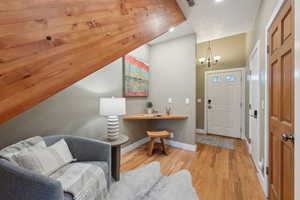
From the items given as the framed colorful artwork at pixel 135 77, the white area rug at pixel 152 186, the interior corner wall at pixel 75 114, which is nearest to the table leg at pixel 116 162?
the white area rug at pixel 152 186

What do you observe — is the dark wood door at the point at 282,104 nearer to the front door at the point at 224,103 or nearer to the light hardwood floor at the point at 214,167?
the light hardwood floor at the point at 214,167

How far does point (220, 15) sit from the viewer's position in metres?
2.12

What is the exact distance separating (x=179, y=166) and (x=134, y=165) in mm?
753

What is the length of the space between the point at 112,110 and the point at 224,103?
3332 mm

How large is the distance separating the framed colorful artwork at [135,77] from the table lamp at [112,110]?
2.68 ft

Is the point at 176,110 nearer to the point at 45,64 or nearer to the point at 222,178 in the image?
the point at 222,178

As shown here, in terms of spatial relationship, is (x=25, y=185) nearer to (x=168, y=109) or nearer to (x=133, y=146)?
(x=133, y=146)

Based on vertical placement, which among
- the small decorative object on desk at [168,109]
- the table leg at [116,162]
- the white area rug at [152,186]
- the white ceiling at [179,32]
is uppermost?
the white ceiling at [179,32]

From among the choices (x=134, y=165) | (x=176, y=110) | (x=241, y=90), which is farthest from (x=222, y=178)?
(x=241, y=90)

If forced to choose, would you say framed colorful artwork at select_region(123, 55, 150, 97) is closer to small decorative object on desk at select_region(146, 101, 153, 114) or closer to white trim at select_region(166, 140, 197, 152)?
small decorative object on desk at select_region(146, 101, 153, 114)

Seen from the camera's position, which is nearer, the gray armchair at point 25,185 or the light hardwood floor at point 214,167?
the gray armchair at point 25,185

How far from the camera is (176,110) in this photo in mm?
2904

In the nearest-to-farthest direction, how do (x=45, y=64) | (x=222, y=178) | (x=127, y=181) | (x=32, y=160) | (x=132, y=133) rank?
(x=45, y=64) < (x=32, y=160) < (x=127, y=181) < (x=222, y=178) < (x=132, y=133)

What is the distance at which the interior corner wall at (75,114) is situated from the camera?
130cm
